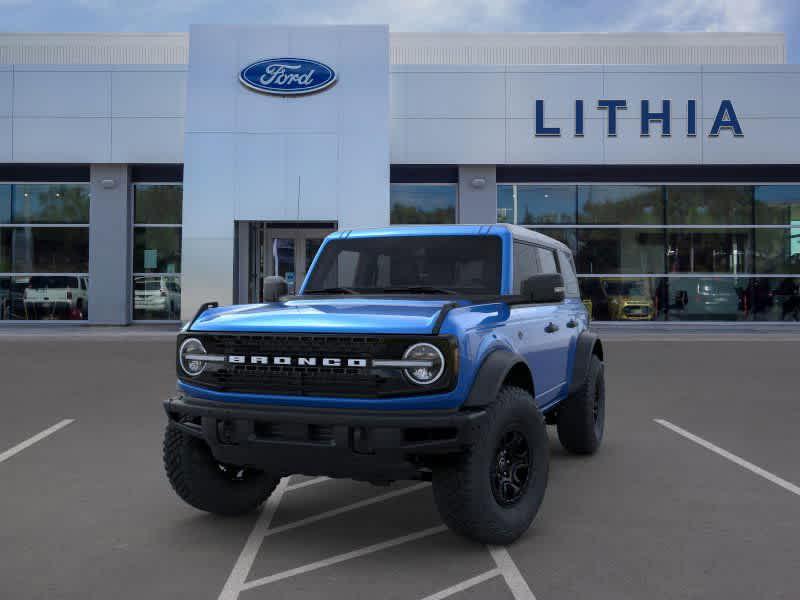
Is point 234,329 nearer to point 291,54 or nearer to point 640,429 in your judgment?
point 640,429

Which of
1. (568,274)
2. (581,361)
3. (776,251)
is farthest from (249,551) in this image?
(776,251)

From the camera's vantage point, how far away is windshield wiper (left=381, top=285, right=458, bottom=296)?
5254 millimetres

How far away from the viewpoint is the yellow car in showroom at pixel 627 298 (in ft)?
79.4

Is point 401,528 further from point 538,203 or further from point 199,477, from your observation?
point 538,203

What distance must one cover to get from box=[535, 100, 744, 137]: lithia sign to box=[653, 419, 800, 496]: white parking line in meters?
15.3

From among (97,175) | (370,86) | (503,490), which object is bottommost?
(503,490)

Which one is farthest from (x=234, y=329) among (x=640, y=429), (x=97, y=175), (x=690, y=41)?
(x=690, y=41)

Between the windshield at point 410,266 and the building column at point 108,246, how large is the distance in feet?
63.1

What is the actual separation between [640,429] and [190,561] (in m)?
5.30

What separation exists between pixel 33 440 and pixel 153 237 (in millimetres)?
17296

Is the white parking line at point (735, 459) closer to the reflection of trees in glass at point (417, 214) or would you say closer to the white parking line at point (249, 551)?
the white parking line at point (249, 551)

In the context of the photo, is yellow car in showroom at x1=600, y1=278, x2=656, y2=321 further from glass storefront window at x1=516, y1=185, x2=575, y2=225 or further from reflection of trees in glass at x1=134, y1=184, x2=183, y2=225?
reflection of trees in glass at x1=134, y1=184, x2=183, y2=225

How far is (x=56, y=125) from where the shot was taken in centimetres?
2262

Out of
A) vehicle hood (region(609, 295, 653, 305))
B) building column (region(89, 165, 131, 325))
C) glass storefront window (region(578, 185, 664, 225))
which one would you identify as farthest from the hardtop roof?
building column (region(89, 165, 131, 325))
